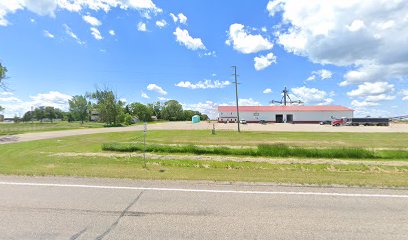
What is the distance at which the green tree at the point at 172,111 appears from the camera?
144m

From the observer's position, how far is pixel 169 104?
14738 centimetres

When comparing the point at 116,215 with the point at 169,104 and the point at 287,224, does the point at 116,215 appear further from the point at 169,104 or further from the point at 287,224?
the point at 169,104

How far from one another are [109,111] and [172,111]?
85.0 m

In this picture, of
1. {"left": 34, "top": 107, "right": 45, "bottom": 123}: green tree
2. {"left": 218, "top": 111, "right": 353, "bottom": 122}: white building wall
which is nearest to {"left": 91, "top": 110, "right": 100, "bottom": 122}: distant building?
{"left": 34, "top": 107, "right": 45, "bottom": 123}: green tree

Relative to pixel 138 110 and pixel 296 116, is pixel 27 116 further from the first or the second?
pixel 296 116

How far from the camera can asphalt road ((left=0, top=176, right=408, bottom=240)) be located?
3973mm

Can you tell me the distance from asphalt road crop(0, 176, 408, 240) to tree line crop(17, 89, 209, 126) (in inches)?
493

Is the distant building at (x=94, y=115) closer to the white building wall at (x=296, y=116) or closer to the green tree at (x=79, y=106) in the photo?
the green tree at (x=79, y=106)

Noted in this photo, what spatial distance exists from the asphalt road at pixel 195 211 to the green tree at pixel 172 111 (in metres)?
138

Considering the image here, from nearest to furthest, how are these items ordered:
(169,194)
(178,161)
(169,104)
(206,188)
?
1. (169,194)
2. (206,188)
3. (178,161)
4. (169,104)

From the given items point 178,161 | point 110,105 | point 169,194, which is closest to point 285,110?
point 110,105

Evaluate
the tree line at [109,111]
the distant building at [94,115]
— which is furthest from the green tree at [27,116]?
the distant building at [94,115]

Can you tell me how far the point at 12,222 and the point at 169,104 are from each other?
144626 millimetres

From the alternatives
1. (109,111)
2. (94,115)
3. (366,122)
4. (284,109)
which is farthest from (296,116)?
(94,115)
